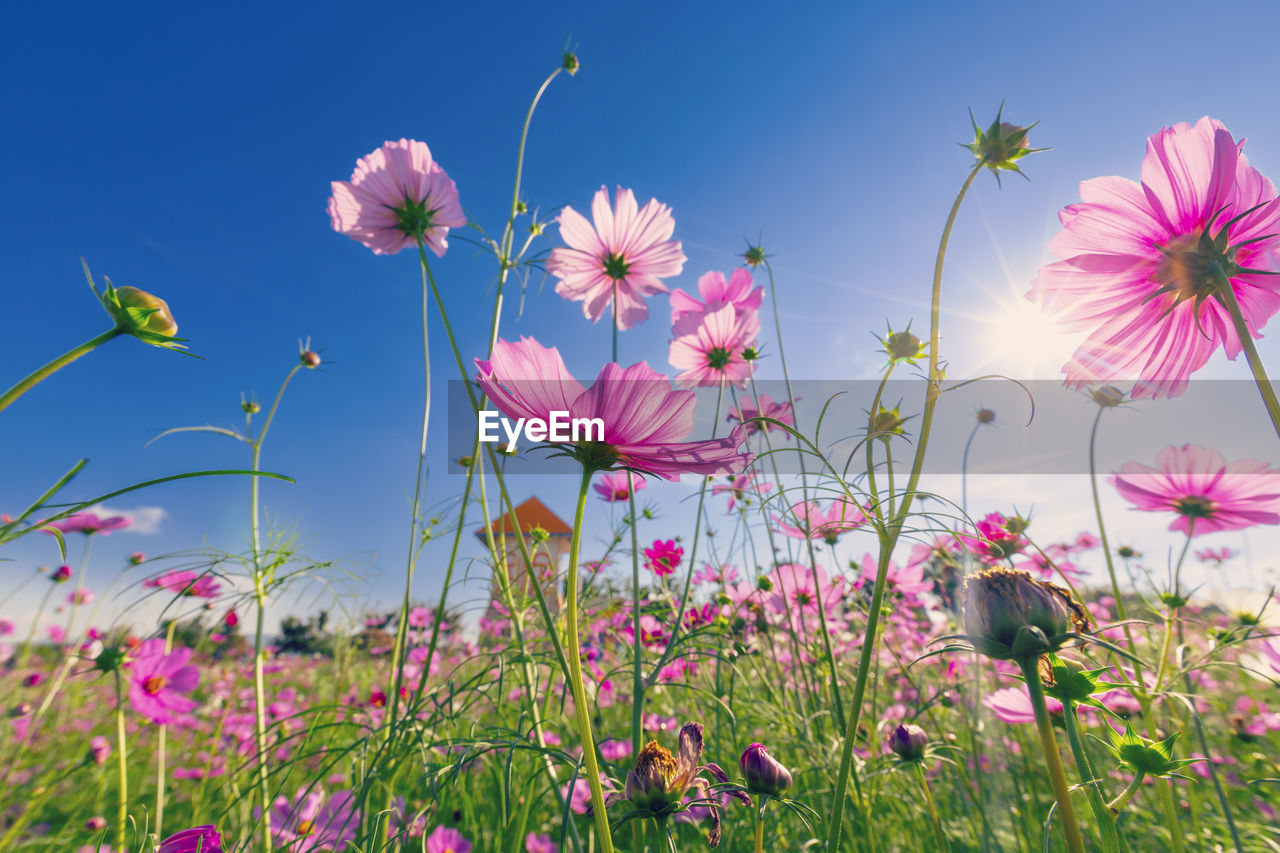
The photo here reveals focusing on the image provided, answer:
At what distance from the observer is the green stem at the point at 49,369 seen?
33cm

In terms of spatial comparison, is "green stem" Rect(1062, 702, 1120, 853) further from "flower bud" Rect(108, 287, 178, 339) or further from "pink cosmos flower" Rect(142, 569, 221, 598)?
"pink cosmos flower" Rect(142, 569, 221, 598)

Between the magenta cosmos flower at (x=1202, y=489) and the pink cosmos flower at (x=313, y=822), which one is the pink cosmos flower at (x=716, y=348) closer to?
the magenta cosmos flower at (x=1202, y=489)

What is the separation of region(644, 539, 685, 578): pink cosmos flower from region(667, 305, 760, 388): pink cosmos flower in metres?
0.57

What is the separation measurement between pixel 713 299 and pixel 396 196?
2.34 feet

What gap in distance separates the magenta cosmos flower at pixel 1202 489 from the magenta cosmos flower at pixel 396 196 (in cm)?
128

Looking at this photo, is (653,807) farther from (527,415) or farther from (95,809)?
(95,809)

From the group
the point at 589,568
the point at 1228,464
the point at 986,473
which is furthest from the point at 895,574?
the point at 589,568

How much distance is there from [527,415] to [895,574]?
1192 mm

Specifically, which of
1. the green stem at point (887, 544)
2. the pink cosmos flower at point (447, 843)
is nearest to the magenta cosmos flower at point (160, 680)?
the pink cosmos flower at point (447, 843)

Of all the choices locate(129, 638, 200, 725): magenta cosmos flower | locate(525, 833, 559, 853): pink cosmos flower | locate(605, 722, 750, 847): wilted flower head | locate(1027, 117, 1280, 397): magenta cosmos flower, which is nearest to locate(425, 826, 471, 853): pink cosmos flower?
locate(525, 833, 559, 853): pink cosmos flower

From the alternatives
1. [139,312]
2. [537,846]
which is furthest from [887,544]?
[537,846]

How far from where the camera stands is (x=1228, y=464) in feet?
2.82

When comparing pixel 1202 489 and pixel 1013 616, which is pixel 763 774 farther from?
pixel 1202 489

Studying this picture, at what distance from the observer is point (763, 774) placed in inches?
16.9
